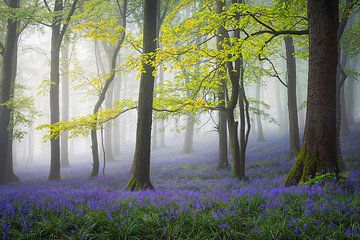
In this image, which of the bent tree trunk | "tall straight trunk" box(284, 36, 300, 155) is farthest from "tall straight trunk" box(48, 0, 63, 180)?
"tall straight trunk" box(284, 36, 300, 155)

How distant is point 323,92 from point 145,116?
218 inches

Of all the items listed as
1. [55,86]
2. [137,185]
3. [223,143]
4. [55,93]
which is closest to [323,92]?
[137,185]

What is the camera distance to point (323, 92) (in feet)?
21.0

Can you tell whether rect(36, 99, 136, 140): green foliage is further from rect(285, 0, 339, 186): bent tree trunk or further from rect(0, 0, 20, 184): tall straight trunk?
rect(285, 0, 339, 186): bent tree trunk

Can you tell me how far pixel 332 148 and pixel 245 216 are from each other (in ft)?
11.1

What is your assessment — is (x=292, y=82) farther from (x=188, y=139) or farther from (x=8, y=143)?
(x=8, y=143)

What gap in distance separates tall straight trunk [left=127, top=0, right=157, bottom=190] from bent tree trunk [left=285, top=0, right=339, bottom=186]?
499 centimetres

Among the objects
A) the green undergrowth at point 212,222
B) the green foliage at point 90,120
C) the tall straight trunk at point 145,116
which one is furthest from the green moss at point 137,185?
the green undergrowth at point 212,222

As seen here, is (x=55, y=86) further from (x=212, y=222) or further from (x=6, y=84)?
(x=212, y=222)

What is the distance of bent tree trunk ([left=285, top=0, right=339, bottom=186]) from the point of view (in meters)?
6.34

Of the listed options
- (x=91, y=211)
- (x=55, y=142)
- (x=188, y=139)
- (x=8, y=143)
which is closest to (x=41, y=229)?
(x=91, y=211)

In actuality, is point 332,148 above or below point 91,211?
above

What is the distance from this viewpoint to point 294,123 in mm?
15891

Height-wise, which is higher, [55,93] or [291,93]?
[55,93]
